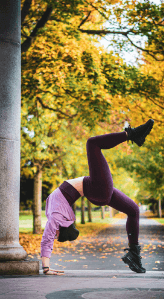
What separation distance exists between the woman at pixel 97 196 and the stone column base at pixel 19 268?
1.06 metres

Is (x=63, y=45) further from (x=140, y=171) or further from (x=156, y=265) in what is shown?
(x=140, y=171)

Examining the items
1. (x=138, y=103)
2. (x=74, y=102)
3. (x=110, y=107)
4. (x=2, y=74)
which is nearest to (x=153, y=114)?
(x=138, y=103)

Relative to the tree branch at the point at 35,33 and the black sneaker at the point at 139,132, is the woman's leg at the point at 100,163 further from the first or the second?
the tree branch at the point at 35,33

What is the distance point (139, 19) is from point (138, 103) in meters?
2.83

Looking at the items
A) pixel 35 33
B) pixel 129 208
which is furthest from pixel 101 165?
pixel 35 33

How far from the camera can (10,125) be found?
19.3ft

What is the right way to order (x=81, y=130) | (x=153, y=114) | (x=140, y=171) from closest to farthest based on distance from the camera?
(x=153, y=114) < (x=81, y=130) < (x=140, y=171)

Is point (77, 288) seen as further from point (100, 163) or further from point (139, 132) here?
point (139, 132)

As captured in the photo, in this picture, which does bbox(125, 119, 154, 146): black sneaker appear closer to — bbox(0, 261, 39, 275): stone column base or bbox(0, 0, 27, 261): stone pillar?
bbox(0, 0, 27, 261): stone pillar

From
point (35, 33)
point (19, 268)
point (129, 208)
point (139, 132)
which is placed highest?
point (35, 33)

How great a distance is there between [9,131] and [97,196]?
2467mm

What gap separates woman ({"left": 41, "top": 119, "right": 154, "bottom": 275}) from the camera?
3.81m

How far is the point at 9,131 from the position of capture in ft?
19.2

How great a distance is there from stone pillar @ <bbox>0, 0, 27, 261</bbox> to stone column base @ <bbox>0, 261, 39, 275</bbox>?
0.13 metres
